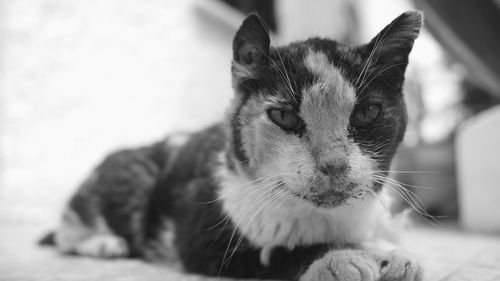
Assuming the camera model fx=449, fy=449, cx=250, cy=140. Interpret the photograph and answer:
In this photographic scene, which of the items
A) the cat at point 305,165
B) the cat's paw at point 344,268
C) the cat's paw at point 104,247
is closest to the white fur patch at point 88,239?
the cat's paw at point 104,247

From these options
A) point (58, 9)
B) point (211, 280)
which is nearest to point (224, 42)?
point (58, 9)

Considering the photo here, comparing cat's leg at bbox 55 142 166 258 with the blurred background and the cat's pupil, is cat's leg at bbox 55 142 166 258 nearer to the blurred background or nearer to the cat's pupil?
the cat's pupil

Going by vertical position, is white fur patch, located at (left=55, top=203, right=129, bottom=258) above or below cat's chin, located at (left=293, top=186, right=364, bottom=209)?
below

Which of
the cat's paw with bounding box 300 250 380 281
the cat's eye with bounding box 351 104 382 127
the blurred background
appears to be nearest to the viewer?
the cat's paw with bounding box 300 250 380 281

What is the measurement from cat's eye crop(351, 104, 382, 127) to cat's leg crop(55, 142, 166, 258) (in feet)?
3.23

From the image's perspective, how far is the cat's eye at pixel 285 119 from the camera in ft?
3.62

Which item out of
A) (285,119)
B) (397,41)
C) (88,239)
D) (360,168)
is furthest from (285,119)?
(88,239)

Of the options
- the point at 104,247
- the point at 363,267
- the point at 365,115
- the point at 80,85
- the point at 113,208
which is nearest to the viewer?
the point at 363,267

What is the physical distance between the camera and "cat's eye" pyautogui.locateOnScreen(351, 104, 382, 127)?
110 cm

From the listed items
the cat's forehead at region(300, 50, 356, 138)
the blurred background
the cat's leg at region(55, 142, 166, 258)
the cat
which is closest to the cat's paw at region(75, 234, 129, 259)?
the cat's leg at region(55, 142, 166, 258)

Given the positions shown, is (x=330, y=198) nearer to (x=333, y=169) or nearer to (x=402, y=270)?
(x=333, y=169)

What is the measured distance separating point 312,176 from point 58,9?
2.68 meters

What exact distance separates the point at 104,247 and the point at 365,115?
1.12 meters

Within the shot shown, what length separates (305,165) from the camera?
1028 mm
